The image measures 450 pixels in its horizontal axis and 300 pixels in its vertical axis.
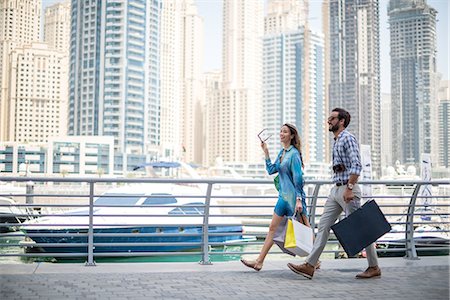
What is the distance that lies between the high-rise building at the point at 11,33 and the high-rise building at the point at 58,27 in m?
10.1

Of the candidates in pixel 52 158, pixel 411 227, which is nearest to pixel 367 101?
pixel 52 158

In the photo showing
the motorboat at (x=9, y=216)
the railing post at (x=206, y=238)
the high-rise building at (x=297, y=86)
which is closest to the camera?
the motorboat at (x=9, y=216)

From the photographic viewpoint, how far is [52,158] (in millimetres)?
85875

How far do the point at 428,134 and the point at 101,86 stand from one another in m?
58.1

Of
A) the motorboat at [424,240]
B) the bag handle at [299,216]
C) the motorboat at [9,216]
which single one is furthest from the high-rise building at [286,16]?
the bag handle at [299,216]

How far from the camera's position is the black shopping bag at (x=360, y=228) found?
19.6ft

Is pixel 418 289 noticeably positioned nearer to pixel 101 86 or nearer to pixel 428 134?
pixel 428 134

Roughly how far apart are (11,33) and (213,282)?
106 metres

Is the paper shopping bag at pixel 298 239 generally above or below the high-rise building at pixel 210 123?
below

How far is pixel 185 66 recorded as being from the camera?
166250 mm

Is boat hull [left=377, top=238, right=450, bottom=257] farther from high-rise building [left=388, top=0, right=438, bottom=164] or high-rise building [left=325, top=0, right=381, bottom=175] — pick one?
high-rise building [left=325, top=0, right=381, bottom=175]

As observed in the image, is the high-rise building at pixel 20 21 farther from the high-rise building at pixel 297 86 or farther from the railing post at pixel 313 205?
the railing post at pixel 313 205

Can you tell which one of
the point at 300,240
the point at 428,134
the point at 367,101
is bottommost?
the point at 300,240

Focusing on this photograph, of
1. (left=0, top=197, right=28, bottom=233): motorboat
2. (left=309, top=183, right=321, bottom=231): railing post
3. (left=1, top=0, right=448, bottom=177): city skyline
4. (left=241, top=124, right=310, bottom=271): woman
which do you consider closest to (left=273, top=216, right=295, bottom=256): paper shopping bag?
(left=241, top=124, right=310, bottom=271): woman
